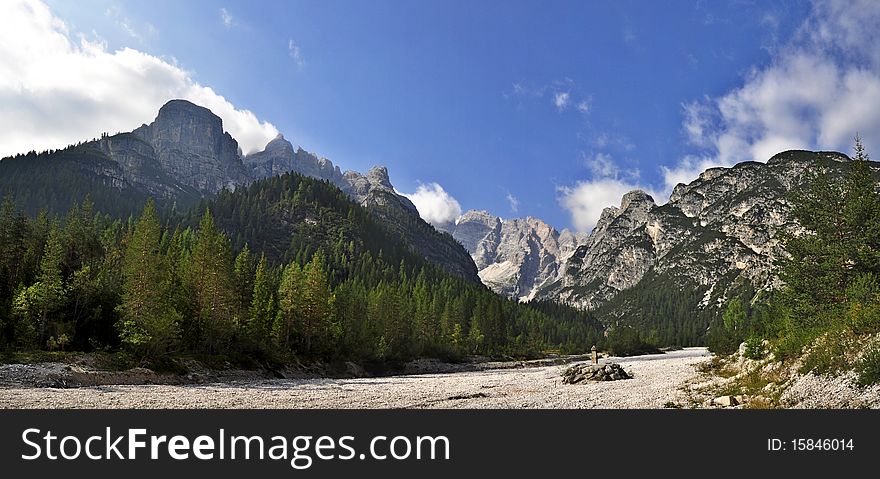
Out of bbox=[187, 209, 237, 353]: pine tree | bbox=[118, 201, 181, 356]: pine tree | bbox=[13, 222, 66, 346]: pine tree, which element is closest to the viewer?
bbox=[13, 222, 66, 346]: pine tree

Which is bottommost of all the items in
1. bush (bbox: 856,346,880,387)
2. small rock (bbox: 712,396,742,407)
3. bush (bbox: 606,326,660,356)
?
→ bush (bbox: 606,326,660,356)

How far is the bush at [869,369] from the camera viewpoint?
18.9m

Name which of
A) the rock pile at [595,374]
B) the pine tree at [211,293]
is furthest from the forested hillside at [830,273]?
the pine tree at [211,293]

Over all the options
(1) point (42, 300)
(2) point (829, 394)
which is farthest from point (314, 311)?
(2) point (829, 394)

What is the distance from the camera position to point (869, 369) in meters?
19.2

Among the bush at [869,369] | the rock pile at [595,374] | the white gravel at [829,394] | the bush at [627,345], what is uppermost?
the bush at [869,369]

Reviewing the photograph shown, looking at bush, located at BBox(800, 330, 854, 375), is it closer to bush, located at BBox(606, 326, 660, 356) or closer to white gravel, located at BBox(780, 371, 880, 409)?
white gravel, located at BBox(780, 371, 880, 409)

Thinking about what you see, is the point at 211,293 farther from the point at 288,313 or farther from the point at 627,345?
the point at 627,345

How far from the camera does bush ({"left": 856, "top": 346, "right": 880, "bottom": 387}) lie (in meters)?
18.9

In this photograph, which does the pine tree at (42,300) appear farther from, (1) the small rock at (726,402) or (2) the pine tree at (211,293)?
(1) the small rock at (726,402)

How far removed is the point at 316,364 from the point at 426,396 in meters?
38.2

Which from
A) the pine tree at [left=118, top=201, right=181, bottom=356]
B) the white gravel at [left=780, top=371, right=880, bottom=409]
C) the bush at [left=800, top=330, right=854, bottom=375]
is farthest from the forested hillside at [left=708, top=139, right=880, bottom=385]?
the pine tree at [left=118, top=201, right=181, bottom=356]

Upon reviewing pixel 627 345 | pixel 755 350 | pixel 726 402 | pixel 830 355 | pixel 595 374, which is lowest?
pixel 627 345

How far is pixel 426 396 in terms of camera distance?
38.8 metres
